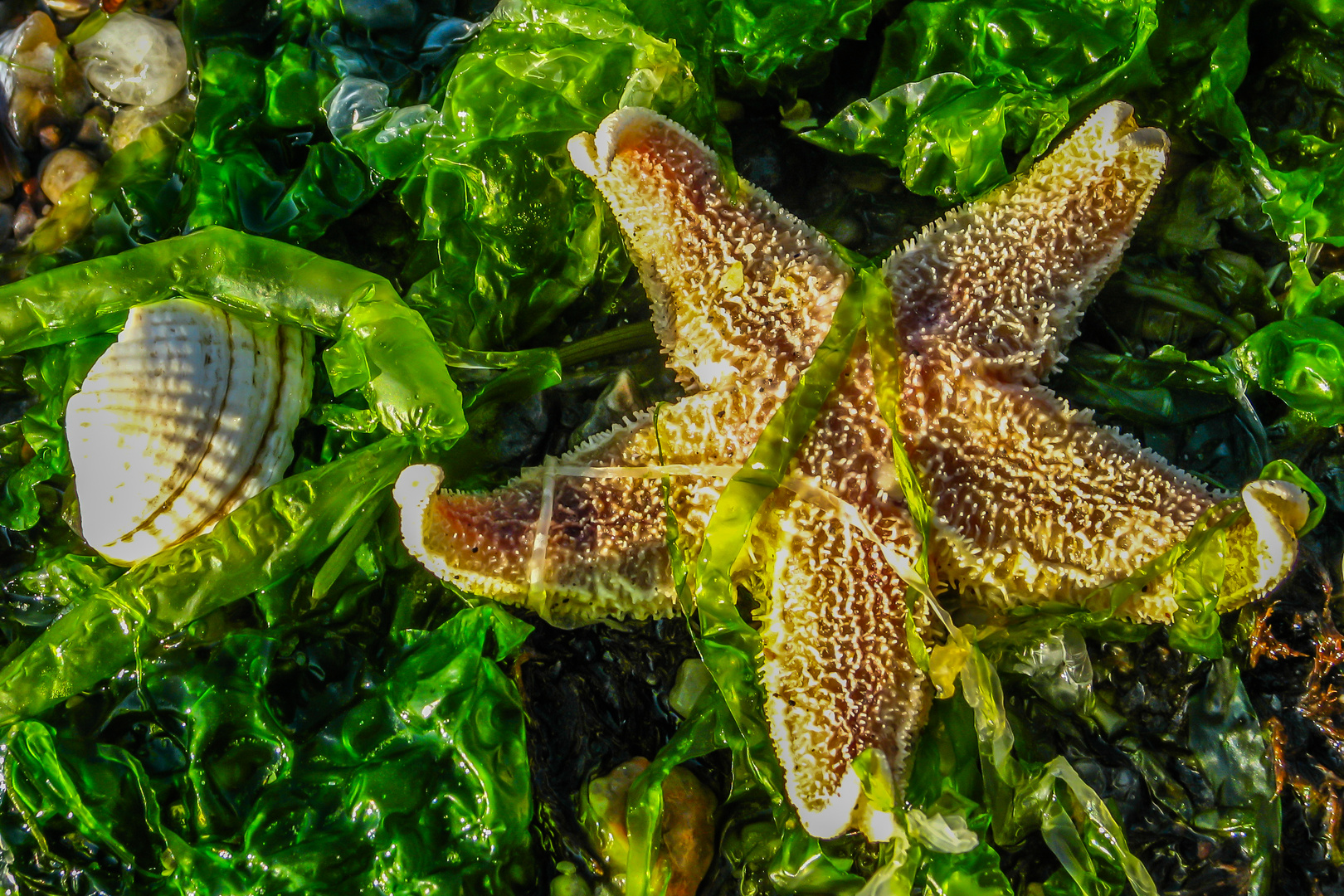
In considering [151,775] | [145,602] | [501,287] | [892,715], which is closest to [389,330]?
[501,287]

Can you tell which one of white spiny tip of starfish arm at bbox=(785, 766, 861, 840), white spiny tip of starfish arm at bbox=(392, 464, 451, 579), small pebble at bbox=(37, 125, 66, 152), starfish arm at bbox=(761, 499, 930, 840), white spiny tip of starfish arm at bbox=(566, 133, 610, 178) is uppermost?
white spiny tip of starfish arm at bbox=(566, 133, 610, 178)

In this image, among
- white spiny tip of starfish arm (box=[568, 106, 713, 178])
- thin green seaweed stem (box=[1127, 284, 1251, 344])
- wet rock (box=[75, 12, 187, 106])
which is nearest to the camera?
white spiny tip of starfish arm (box=[568, 106, 713, 178])

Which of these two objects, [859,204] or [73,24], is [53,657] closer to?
[73,24]

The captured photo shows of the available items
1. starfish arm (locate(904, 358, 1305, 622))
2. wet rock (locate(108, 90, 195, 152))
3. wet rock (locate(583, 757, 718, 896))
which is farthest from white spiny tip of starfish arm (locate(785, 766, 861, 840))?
wet rock (locate(108, 90, 195, 152))

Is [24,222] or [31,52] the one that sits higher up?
[31,52]

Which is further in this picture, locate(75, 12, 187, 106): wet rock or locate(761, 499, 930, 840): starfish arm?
locate(75, 12, 187, 106): wet rock

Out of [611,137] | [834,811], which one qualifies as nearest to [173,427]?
[611,137]

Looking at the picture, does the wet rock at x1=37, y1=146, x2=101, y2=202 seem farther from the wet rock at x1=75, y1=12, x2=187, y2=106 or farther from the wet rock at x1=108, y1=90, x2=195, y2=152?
the wet rock at x1=75, y1=12, x2=187, y2=106

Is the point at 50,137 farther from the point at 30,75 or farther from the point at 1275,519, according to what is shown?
the point at 1275,519
